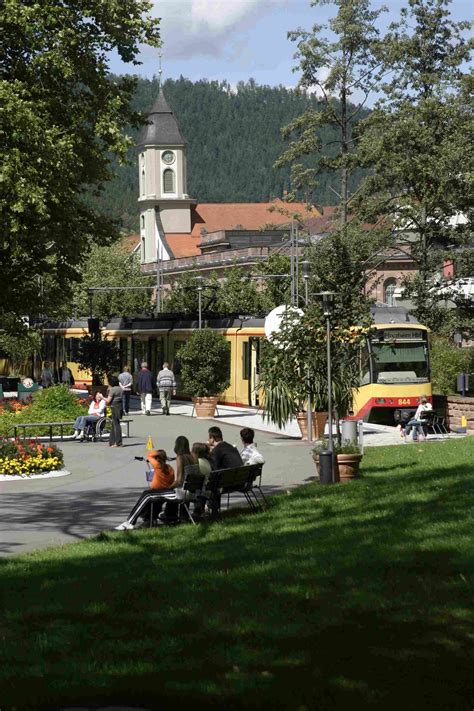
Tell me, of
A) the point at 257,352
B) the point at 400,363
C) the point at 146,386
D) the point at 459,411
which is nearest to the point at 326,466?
the point at 459,411

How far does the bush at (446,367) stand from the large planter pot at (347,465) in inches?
957

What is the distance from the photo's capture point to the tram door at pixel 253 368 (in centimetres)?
4519

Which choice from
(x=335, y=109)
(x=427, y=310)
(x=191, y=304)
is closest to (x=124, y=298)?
(x=191, y=304)

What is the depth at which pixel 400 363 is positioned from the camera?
39.7 metres

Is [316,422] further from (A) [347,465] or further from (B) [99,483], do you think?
(A) [347,465]

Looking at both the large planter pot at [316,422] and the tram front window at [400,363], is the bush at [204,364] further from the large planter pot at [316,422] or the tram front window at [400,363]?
the large planter pot at [316,422]

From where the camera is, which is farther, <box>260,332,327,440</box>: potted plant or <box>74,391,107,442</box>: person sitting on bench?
<box>74,391,107,442</box>: person sitting on bench

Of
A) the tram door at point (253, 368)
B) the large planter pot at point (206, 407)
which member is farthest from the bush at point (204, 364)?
the large planter pot at point (206, 407)

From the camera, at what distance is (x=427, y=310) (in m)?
51.2

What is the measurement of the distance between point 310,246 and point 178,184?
108036 mm

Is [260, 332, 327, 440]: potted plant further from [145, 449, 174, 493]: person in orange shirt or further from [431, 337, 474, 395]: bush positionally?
[431, 337, 474, 395]: bush

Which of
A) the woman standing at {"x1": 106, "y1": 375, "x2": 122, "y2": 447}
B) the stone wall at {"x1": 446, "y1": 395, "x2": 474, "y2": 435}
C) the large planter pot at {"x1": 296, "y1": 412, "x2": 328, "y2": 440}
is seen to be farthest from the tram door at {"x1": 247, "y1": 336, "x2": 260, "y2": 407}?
the large planter pot at {"x1": 296, "y1": 412, "x2": 328, "y2": 440}

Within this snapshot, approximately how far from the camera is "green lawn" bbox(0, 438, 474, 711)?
24.5ft

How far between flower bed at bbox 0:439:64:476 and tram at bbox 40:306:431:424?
5.71 m
